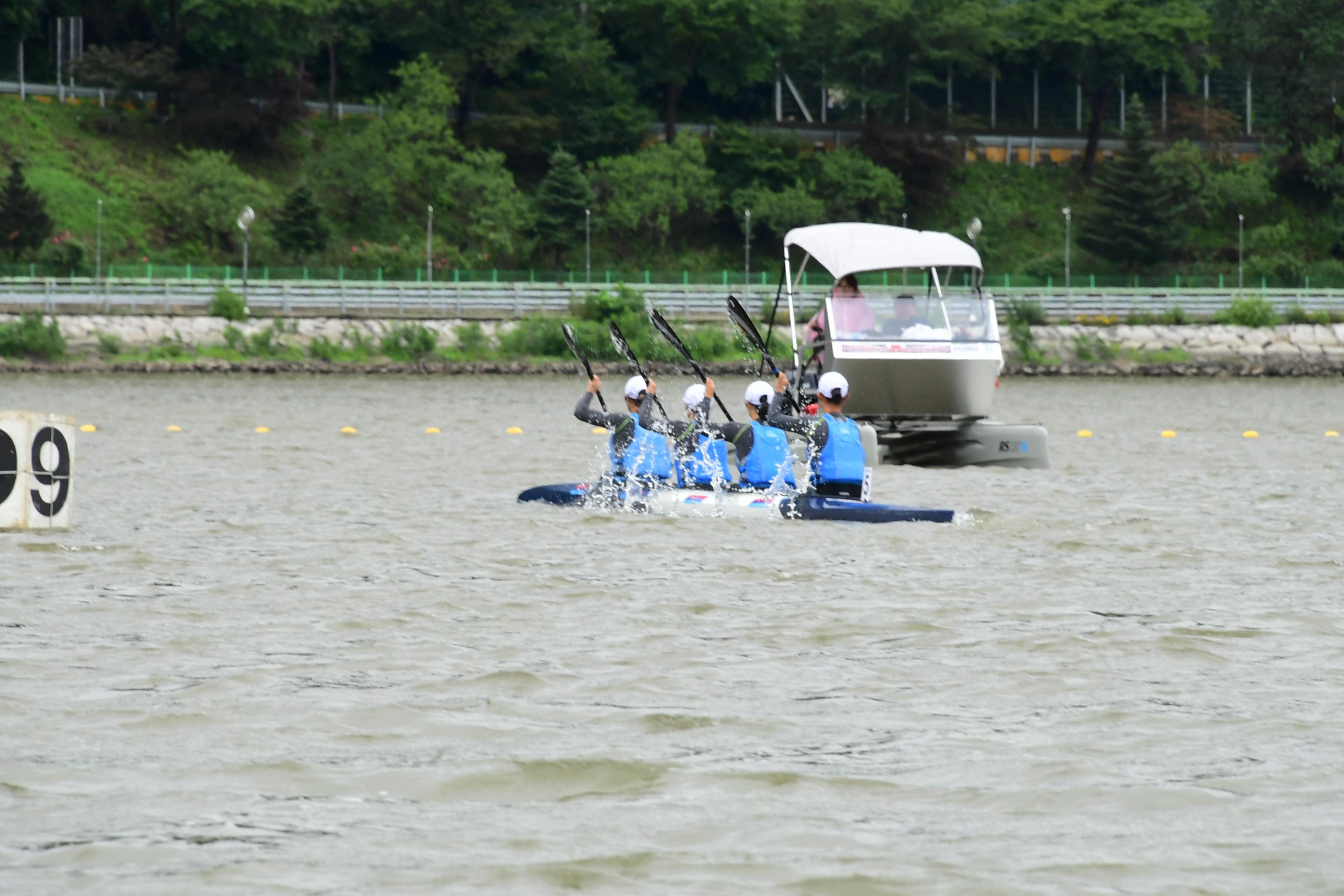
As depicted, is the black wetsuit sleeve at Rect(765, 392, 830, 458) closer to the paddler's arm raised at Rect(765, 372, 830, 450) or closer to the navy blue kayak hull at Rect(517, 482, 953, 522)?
the paddler's arm raised at Rect(765, 372, 830, 450)

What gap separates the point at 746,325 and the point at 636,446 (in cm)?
617

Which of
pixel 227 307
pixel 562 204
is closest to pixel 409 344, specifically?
pixel 227 307

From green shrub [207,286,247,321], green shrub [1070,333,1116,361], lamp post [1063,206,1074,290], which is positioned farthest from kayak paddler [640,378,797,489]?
lamp post [1063,206,1074,290]

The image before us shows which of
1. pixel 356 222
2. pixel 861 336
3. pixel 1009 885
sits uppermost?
pixel 356 222

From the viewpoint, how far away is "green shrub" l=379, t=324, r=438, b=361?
58094 mm

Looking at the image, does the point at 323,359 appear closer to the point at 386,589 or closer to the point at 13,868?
the point at 386,589

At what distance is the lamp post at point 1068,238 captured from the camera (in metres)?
69.2

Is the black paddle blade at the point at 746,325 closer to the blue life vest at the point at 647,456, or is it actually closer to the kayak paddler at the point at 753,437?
the blue life vest at the point at 647,456

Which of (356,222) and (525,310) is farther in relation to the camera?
(356,222)

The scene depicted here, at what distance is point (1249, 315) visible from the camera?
208 feet

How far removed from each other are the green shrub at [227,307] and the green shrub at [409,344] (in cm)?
427

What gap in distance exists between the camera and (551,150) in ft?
271

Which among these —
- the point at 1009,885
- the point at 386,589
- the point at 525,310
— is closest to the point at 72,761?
the point at 1009,885

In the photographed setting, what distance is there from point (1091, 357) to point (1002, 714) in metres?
52.7
